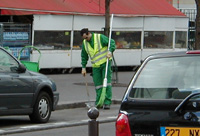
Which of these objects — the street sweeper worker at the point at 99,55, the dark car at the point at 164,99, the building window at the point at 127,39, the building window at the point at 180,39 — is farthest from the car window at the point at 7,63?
the building window at the point at 180,39

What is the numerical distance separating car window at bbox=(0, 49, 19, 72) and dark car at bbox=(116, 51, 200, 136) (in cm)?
581

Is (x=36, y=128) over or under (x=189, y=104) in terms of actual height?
under

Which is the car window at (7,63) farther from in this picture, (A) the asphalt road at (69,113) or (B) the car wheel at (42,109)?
(A) the asphalt road at (69,113)

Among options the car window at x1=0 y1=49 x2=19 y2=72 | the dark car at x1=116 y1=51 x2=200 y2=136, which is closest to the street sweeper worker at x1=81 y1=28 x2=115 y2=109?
the car window at x1=0 y1=49 x2=19 y2=72

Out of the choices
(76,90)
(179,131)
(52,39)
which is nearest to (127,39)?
(52,39)

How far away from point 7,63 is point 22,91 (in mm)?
579

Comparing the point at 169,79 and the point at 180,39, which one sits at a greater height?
the point at 180,39

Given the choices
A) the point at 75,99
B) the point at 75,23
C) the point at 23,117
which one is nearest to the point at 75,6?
the point at 75,23

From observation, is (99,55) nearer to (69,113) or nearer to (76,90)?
(69,113)

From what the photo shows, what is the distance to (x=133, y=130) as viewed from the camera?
6250 mm

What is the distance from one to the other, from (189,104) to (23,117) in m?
8.74

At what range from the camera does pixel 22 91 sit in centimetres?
1239

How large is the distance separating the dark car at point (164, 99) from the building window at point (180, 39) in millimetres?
24609

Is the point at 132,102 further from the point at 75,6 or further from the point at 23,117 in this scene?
the point at 75,6
